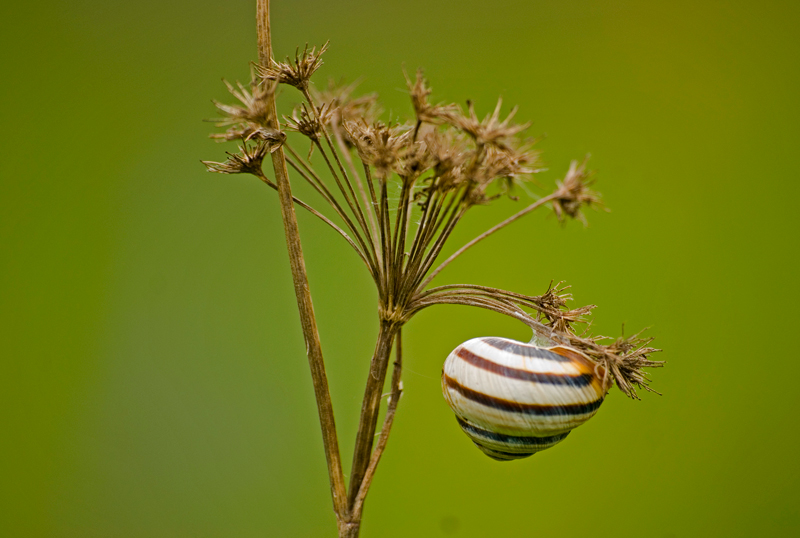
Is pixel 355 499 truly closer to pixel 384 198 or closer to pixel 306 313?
pixel 306 313

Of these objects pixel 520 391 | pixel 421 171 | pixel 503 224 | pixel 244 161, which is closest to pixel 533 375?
pixel 520 391

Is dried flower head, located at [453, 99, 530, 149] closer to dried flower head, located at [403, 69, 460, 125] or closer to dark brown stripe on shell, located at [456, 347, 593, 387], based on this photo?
dried flower head, located at [403, 69, 460, 125]

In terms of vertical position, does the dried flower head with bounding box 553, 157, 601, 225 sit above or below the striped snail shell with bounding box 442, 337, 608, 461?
above

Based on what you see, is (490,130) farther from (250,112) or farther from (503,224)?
(250,112)

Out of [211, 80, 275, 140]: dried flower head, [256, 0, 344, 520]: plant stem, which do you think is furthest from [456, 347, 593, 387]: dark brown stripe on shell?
[211, 80, 275, 140]: dried flower head

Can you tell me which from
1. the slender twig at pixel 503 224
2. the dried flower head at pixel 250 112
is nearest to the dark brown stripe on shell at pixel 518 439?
the slender twig at pixel 503 224

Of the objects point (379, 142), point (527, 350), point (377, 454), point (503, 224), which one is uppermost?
point (379, 142)

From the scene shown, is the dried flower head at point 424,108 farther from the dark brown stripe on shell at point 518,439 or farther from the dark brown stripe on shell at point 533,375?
the dark brown stripe on shell at point 518,439
